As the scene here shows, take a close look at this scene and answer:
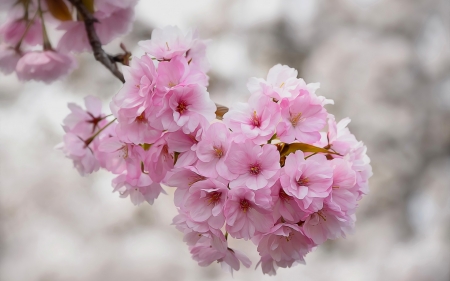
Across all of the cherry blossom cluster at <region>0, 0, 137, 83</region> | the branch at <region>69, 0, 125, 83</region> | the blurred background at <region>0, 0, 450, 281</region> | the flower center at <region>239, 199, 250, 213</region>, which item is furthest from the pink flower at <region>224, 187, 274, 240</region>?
the blurred background at <region>0, 0, 450, 281</region>

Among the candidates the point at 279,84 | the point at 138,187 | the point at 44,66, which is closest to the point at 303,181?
the point at 279,84

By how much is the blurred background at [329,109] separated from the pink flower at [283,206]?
1.46m

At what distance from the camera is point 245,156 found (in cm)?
38

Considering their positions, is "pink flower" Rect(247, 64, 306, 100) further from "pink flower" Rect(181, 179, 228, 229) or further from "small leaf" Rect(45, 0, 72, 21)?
"small leaf" Rect(45, 0, 72, 21)

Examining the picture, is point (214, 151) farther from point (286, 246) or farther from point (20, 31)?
point (20, 31)

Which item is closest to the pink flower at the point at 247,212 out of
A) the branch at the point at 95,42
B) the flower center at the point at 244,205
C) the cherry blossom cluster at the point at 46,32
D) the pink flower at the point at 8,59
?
the flower center at the point at 244,205

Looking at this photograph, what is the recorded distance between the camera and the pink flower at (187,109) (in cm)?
38

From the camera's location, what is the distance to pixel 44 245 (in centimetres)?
183

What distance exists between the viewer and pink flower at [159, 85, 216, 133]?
38cm

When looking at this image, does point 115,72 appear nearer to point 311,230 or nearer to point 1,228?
point 311,230

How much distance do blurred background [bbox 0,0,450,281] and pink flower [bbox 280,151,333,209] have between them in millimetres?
1474

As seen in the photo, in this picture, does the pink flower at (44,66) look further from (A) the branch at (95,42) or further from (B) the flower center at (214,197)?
(B) the flower center at (214,197)

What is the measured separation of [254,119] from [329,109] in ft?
5.70

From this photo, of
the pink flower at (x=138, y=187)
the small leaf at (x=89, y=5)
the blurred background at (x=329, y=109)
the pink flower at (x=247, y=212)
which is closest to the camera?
the pink flower at (x=247, y=212)
